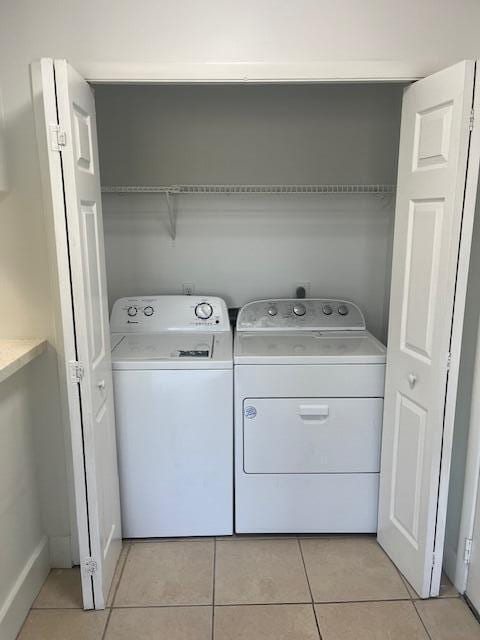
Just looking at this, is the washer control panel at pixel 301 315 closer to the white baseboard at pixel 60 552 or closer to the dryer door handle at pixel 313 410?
the dryer door handle at pixel 313 410

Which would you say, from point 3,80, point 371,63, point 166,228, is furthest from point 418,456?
point 3,80

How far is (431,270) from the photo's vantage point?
1696mm

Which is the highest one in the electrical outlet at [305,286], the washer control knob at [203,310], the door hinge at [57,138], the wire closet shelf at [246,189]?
the door hinge at [57,138]

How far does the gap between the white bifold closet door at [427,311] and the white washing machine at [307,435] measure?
0.12 metres

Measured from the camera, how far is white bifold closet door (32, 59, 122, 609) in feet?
4.67

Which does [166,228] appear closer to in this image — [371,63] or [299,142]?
[299,142]

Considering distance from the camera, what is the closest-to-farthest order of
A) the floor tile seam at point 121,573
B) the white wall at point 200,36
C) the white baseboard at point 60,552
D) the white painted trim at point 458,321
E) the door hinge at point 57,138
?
1. the door hinge at point 57,138
2. the white painted trim at point 458,321
3. the white wall at point 200,36
4. the floor tile seam at point 121,573
5. the white baseboard at point 60,552

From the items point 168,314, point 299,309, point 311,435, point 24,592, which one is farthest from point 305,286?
point 24,592

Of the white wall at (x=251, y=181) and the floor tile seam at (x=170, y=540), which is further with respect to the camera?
the white wall at (x=251, y=181)

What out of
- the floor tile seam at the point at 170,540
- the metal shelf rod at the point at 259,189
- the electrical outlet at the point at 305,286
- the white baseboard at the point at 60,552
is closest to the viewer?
the white baseboard at the point at 60,552

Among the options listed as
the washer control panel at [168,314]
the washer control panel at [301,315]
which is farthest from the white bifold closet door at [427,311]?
the washer control panel at [168,314]

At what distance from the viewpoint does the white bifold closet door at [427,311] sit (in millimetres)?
1560

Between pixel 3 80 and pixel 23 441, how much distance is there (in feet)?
4.35

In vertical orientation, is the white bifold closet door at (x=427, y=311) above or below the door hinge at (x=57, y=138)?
below
